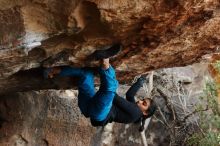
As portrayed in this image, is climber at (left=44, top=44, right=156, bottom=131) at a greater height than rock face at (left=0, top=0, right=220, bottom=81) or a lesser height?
lesser

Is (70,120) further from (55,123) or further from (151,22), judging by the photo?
(151,22)

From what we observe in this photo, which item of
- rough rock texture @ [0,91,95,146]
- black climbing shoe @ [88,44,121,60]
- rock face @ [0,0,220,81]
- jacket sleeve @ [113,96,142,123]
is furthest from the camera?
rough rock texture @ [0,91,95,146]

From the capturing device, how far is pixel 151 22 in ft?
14.4

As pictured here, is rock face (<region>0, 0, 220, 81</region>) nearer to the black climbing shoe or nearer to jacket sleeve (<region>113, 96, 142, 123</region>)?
the black climbing shoe

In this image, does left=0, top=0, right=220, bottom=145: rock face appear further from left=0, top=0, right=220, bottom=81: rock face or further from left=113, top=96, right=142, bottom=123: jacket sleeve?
left=113, top=96, right=142, bottom=123: jacket sleeve

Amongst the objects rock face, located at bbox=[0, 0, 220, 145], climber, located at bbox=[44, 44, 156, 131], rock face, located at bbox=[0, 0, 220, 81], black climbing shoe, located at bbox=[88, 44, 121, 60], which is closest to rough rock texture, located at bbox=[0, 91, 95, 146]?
A: rock face, located at bbox=[0, 0, 220, 145]

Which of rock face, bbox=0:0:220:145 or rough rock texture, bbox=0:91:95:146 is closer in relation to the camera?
rock face, bbox=0:0:220:145

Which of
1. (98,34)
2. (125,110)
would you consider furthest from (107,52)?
(125,110)

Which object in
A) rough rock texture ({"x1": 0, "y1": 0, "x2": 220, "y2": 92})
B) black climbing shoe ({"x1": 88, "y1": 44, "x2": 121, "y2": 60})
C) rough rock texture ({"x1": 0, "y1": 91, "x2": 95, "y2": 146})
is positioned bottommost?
rough rock texture ({"x1": 0, "y1": 91, "x2": 95, "y2": 146})

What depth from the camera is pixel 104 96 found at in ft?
16.6

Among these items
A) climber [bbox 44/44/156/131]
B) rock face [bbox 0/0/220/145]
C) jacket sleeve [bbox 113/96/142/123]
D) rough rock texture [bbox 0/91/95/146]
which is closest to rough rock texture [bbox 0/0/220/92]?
rock face [bbox 0/0/220/145]

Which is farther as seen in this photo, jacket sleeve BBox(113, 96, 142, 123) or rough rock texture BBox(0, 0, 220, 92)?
jacket sleeve BBox(113, 96, 142, 123)

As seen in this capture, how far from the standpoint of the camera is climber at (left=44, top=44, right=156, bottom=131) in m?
4.88

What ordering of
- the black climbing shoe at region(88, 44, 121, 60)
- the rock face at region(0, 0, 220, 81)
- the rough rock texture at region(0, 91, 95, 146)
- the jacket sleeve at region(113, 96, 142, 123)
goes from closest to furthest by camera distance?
the rock face at region(0, 0, 220, 81) < the black climbing shoe at region(88, 44, 121, 60) < the jacket sleeve at region(113, 96, 142, 123) < the rough rock texture at region(0, 91, 95, 146)
